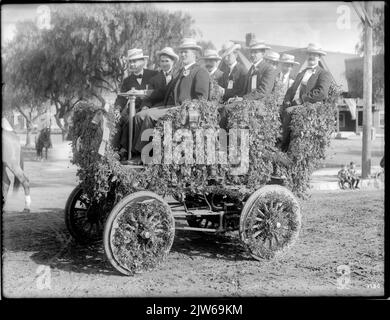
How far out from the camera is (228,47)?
5.13 m

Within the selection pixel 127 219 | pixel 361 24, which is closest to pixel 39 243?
pixel 127 219

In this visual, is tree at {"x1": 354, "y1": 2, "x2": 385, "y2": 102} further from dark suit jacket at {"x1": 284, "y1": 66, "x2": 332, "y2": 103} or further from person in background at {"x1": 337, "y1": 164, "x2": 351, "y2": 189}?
person in background at {"x1": 337, "y1": 164, "x2": 351, "y2": 189}

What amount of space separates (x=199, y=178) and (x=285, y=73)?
172cm

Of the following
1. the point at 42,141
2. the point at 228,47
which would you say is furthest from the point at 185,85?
the point at 42,141

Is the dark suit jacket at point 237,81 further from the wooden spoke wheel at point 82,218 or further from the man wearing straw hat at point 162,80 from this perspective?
the wooden spoke wheel at point 82,218

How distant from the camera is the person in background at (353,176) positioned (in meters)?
7.70

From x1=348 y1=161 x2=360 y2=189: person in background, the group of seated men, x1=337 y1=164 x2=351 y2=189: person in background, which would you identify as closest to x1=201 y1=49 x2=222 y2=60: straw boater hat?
the group of seated men

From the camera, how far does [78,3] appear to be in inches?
164

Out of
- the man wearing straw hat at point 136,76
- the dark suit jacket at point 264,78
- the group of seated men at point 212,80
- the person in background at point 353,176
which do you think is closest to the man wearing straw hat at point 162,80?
the group of seated men at point 212,80

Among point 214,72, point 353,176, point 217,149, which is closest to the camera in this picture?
point 217,149

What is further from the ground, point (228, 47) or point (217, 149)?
point (228, 47)

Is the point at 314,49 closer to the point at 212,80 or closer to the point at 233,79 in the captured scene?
the point at 233,79
